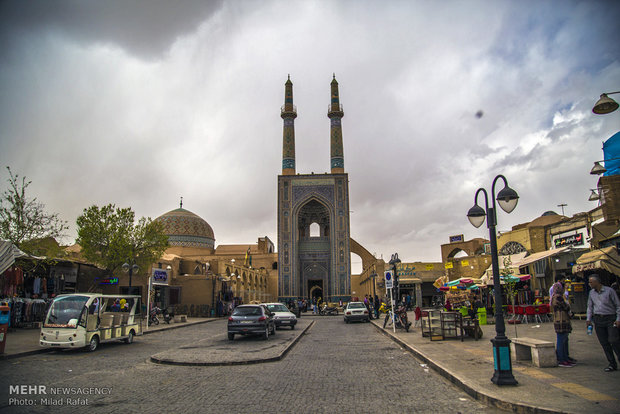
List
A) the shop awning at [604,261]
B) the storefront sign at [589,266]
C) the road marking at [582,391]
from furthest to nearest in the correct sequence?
1. the storefront sign at [589,266]
2. the shop awning at [604,261]
3. the road marking at [582,391]

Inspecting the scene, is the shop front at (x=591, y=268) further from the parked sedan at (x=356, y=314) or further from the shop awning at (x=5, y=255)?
the shop awning at (x=5, y=255)

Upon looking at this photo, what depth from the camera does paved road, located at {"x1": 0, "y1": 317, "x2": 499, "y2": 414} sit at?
536 cm

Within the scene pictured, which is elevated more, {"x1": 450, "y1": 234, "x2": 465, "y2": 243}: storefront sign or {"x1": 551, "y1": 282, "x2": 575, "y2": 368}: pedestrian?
{"x1": 450, "y1": 234, "x2": 465, "y2": 243}: storefront sign

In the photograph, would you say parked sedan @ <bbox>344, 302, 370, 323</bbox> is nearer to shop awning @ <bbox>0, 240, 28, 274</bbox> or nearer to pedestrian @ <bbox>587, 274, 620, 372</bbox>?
shop awning @ <bbox>0, 240, 28, 274</bbox>

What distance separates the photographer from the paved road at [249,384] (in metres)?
5.36

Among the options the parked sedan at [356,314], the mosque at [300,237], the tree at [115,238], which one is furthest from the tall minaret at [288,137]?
the parked sedan at [356,314]

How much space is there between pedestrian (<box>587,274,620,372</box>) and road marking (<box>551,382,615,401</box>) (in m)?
1.18

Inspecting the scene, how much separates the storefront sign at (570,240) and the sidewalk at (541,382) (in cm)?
905

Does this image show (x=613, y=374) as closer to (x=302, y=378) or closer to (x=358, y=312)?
(x=302, y=378)

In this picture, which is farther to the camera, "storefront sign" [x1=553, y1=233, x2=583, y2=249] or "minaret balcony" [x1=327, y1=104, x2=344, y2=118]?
"minaret balcony" [x1=327, y1=104, x2=344, y2=118]

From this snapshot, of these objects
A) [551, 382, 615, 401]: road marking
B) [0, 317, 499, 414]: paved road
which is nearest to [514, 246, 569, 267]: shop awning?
[0, 317, 499, 414]: paved road

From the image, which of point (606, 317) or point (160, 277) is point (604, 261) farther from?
point (160, 277)

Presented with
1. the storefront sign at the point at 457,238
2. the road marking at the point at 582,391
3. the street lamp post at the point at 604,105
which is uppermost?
the storefront sign at the point at 457,238

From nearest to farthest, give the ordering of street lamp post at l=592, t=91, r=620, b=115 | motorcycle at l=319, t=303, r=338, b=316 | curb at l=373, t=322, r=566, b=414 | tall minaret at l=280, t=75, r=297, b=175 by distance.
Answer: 1. curb at l=373, t=322, r=566, b=414
2. street lamp post at l=592, t=91, r=620, b=115
3. motorcycle at l=319, t=303, r=338, b=316
4. tall minaret at l=280, t=75, r=297, b=175
